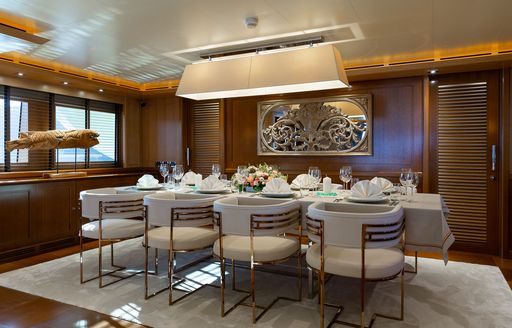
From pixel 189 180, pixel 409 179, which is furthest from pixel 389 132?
pixel 189 180

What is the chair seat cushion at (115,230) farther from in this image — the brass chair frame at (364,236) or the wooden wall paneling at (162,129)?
the wooden wall paneling at (162,129)

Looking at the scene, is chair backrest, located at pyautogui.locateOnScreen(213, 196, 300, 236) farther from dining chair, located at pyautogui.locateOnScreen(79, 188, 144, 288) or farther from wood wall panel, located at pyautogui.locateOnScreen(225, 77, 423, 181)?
wood wall panel, located at pyautogui.locateOnScreen(225, 77, 423, 181)

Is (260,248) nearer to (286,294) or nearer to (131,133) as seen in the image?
(286,294)

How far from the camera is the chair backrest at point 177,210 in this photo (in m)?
2.90

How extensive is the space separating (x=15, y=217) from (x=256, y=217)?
11.1ft

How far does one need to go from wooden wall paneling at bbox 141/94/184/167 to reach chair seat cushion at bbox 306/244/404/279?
424 cm

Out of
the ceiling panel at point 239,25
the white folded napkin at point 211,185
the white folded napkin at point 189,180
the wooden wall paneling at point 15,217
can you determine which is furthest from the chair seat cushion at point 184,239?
the wooden wall paneling at point 15,217

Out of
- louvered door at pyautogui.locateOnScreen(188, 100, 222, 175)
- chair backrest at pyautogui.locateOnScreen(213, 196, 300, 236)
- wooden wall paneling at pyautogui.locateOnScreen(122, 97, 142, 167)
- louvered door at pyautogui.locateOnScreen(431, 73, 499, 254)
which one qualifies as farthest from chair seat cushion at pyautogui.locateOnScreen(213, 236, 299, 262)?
wooden wall paneling at pyautogui.locateOnScreen(122, 97, 142, 167)

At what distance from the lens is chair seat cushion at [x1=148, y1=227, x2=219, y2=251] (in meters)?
3.00

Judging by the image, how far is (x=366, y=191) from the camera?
2836 mm

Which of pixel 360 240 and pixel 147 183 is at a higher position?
pixel 147 183

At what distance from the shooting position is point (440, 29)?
3605 mm

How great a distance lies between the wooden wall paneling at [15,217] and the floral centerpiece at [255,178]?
276cm

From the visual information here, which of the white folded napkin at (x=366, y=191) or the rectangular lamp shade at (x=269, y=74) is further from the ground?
the rectangular lamp shade at (x=269, y=74)
